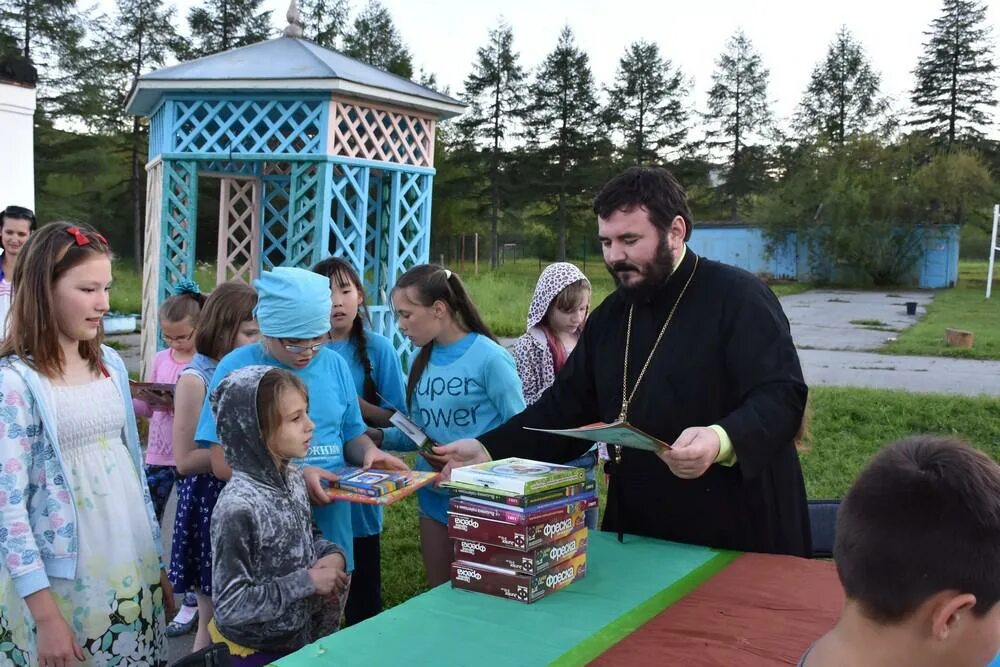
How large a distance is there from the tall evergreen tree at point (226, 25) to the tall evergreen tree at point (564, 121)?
44.1 feet

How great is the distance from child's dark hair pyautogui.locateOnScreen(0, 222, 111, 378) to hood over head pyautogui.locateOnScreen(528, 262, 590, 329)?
2.41 m

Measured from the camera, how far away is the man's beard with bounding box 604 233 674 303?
2.63m

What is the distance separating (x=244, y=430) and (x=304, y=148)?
473 centimetres

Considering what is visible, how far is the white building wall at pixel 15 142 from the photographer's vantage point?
9.87 m

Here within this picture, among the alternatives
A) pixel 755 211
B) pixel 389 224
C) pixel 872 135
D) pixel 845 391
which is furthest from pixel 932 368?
pixel 872 135

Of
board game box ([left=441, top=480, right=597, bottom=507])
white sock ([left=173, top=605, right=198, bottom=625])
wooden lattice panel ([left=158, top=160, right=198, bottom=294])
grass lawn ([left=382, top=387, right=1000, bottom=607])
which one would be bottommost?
white sock ([left=173, top=605, right=198, bottom=625])

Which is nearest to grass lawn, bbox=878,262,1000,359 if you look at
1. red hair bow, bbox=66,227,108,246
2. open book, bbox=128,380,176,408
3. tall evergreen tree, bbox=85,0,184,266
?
open book, bbox=128,380,176,408

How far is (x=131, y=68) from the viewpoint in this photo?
3116 cm

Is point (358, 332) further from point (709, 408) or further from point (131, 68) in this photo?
point (131, 68)

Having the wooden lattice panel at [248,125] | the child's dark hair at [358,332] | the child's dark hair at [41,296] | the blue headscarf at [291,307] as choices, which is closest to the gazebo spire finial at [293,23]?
the wooden lattice panel at [248,125]

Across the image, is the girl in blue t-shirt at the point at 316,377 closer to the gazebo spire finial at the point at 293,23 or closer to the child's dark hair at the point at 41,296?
the child's dark hair at the point at 41,296

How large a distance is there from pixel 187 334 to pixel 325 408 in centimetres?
164

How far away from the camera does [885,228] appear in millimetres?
32562

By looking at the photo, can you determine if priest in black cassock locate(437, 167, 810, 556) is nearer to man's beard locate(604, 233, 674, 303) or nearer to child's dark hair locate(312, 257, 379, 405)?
man's beard locate(604, 233, 674, 303)
